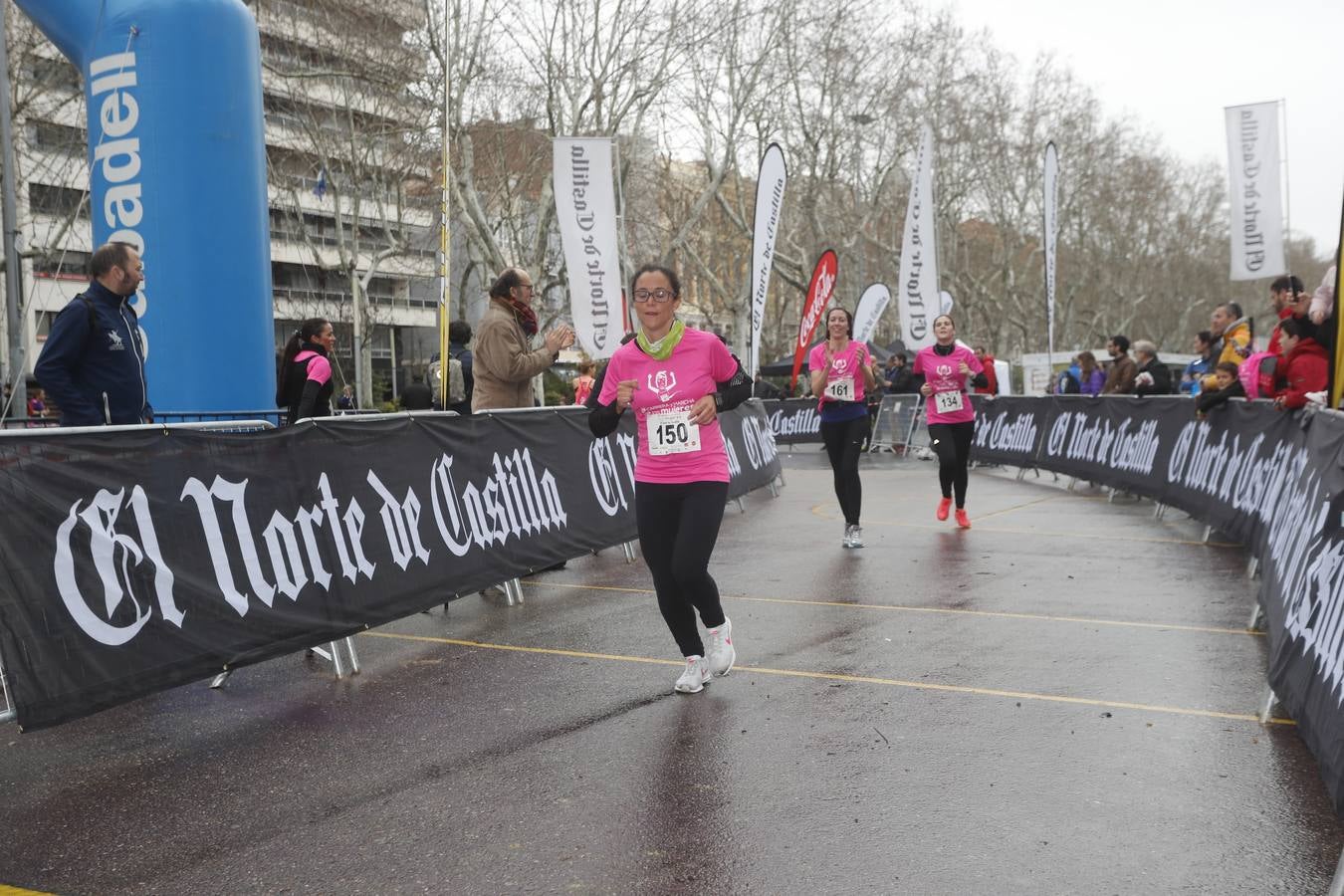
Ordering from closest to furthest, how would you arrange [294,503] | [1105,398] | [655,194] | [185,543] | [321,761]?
[321,761] → [185,543] → [294,503] → [1105,398] → [655,194]

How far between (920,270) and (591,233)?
27.9ft

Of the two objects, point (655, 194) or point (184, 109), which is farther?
point (655, 194)

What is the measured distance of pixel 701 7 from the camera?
3031cm

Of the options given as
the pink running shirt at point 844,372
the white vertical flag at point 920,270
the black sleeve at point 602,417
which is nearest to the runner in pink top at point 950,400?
the pink running shirt at point 844,372

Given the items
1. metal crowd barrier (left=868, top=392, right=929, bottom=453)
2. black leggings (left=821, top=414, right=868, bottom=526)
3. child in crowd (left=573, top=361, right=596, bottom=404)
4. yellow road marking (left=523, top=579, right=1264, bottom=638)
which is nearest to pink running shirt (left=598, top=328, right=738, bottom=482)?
yellow road marking (left=523, top=579, right=1264, bottom=638)

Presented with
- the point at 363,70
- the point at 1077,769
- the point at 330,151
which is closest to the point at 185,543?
the point at 1077,769

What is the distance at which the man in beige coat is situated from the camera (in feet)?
28.0

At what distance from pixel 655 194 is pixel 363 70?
17718 mm

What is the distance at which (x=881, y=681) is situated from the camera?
5859 mm

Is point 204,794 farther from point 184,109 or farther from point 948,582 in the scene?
point 184,109

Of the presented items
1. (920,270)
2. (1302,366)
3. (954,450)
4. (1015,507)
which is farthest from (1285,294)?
(920,270)

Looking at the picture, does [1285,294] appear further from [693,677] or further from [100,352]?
[100,352]

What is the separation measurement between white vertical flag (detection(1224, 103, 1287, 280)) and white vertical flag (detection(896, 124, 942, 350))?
522 cm

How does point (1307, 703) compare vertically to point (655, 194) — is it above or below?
below
